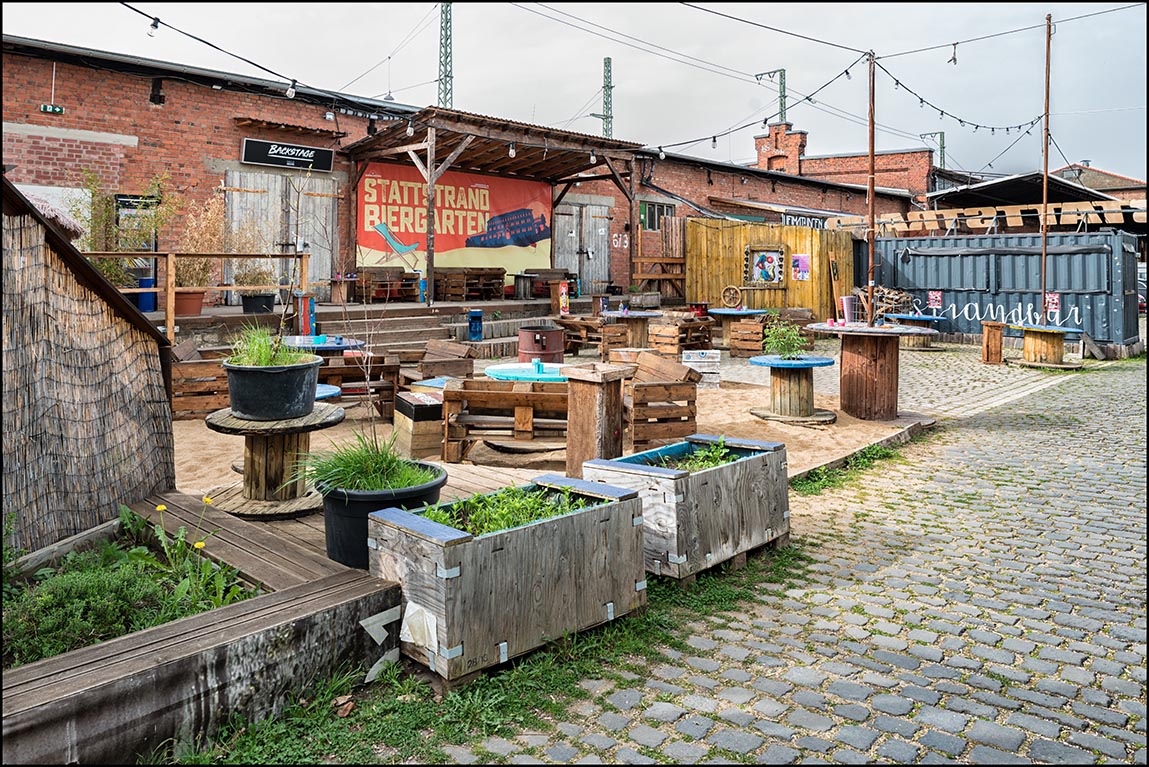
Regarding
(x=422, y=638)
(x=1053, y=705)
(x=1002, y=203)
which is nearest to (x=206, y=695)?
(x=422, y=638)

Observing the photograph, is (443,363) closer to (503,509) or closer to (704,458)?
(704,458)

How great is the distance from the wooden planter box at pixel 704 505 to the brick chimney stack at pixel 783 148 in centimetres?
3226

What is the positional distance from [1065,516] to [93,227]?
1328cm

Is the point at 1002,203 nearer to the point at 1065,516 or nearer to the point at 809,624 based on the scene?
the point at 1065,516

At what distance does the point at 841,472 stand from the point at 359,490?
16.3ft

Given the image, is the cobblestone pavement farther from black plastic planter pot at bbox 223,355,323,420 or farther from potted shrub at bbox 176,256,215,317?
potted shrub at bbox 176,256,215,317

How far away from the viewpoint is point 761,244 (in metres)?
22.1

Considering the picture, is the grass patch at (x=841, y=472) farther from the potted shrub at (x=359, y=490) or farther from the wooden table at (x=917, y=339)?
the wooden table at (x=917, y=339)

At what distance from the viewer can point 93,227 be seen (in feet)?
43.5

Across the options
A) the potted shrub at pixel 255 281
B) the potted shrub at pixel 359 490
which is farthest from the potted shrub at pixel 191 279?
the potted shrub at pixel 359 490

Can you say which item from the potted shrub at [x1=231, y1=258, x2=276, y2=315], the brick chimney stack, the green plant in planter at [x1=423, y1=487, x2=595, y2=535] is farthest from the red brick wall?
the brick chimney stack

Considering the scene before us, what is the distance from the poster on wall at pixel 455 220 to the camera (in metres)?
18.2

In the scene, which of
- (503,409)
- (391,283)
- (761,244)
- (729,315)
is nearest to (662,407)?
(503,409)

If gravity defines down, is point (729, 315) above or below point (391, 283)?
below
